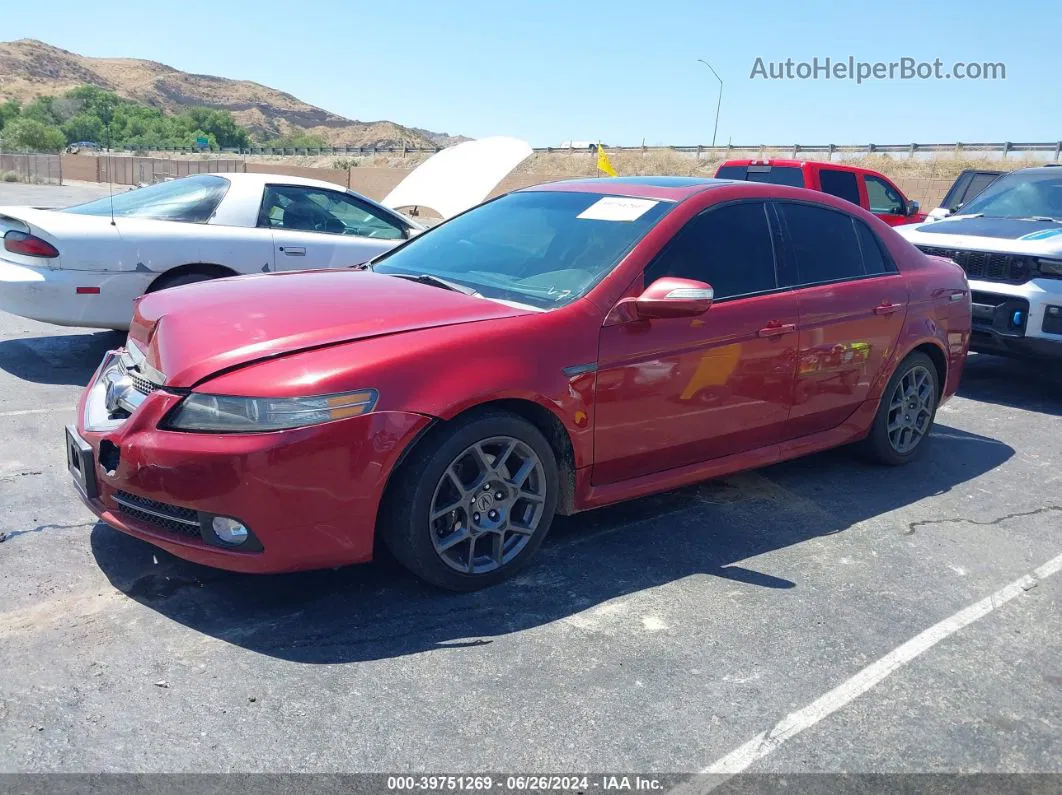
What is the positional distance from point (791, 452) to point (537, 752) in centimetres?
261

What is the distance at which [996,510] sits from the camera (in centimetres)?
Answer: 508

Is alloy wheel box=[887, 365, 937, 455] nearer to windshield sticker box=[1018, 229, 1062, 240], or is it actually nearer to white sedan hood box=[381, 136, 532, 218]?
windshield sticker box=[1018, 229, 1062, 240]

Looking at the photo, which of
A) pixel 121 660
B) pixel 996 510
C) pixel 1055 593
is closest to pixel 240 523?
pixel 121 660

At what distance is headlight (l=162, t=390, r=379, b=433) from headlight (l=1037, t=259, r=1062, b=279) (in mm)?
6078

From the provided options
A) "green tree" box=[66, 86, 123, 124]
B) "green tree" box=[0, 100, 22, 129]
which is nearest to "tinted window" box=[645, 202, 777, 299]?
"green tree" box=[0, 100, 22, 129]

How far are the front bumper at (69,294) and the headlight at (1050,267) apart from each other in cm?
667

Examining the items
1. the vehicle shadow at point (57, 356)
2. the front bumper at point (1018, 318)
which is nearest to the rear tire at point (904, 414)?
the front bumper at point (1018, 318)

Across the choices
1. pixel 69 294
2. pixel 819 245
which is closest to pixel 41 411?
pixel 69 294

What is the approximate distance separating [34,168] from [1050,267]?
5865 cm

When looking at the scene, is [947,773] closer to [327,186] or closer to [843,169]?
[327,186]

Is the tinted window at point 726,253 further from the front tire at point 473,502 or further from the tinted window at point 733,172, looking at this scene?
the tinted window at point 733,172

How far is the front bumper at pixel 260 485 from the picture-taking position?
3107 millimetres

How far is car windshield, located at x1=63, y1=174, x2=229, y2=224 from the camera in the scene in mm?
6922

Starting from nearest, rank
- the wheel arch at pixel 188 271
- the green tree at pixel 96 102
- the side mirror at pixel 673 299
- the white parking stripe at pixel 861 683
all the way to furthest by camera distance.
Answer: the white parking stripe at pixel 861 683 → the side mirror at pixel 673 299 → the wheel arch at pixel 188 271 → the green tree at pixel 96 102
